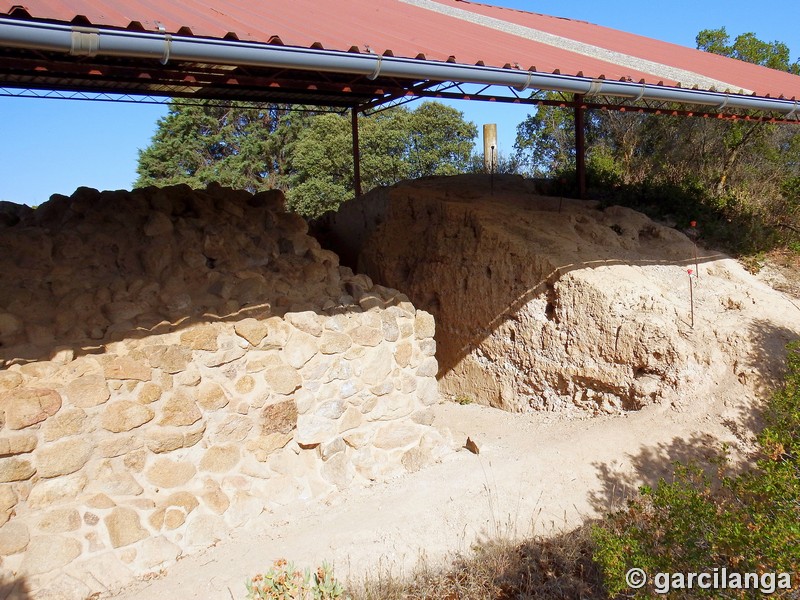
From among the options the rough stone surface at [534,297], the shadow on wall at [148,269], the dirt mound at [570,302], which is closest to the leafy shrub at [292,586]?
the shadow on wall at [148,269]

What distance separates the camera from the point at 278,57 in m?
4.04

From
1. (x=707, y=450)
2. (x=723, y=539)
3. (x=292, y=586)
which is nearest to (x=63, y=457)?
(x=292, y=586)

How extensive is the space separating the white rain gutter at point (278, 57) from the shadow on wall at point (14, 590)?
3.11 m

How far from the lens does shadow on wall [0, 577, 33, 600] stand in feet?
13.0

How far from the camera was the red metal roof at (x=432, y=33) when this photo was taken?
3.91 m

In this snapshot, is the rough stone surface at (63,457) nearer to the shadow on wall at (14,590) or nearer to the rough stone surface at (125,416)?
the rough stone surface at (125,416)

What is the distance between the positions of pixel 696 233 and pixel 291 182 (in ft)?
56.2

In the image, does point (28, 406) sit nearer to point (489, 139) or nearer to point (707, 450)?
point (707, 450)

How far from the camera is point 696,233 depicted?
28.6 ft

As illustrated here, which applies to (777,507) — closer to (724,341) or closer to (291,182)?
(724,341)

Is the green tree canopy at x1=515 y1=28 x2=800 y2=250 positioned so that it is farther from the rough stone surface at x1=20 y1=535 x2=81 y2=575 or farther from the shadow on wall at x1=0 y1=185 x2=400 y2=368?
the rough stone surface at x1=20 y1=535 x2=81 y2=575

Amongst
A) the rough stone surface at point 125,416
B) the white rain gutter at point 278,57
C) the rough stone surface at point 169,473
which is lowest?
the rough stone surface at point 169,473

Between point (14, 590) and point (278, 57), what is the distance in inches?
143

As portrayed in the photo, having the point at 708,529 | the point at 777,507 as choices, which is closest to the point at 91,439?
the point at 708,529
